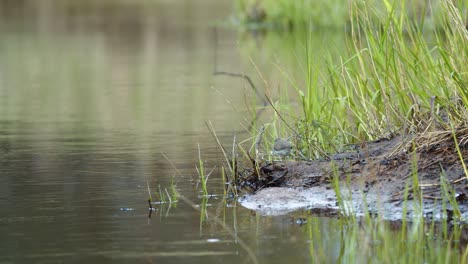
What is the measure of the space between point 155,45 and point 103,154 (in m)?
12.2

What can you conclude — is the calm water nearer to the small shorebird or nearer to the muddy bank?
the muddy bank

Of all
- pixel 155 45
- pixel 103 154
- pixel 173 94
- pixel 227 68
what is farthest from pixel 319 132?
pixel 155 45

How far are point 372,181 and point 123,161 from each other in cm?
201

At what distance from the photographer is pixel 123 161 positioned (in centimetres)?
672

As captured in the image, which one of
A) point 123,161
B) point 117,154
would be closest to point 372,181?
point 123,161

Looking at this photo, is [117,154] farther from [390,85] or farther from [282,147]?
[390,85]

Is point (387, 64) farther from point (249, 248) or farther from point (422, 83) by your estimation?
point (249, 248)

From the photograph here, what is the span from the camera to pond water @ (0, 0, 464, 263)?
4.31 meters

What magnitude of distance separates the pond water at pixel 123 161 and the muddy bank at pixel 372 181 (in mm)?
194

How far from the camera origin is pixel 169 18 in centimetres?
2598

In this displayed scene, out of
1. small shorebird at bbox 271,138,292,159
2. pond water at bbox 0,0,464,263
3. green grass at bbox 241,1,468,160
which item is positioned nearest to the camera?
pond water at bbox 0,0,464,263

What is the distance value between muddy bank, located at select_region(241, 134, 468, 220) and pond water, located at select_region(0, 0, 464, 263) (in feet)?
0.64

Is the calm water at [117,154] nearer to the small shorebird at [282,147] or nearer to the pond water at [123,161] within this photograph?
the pond water at [123,161]

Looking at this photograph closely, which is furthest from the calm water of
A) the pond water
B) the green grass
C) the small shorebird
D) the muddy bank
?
the green grass
